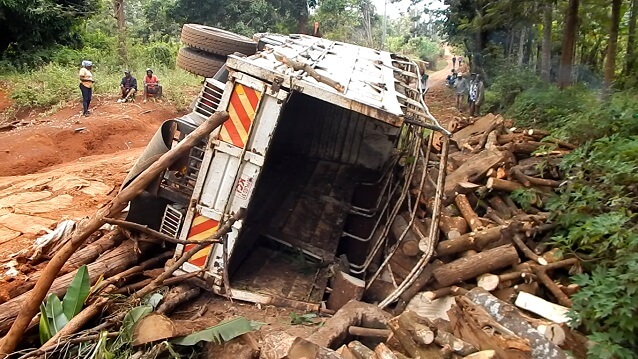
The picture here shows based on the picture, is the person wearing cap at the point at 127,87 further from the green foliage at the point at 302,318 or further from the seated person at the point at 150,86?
the green foliage at the point at 302,318

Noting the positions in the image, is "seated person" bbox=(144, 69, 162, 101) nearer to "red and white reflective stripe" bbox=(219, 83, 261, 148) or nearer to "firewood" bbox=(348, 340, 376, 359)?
"red and white reflective stripe" bbox=(219, 83, 261, 148)

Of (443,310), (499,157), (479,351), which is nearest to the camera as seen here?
(479,351)

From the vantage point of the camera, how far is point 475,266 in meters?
3.81

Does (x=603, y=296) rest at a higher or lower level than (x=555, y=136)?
lower

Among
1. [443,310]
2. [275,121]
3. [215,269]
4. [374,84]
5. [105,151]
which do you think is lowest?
[105,151]

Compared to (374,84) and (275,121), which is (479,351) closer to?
(275,121)

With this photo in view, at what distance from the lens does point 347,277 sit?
4191 mm

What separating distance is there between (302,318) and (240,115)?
5.64ft

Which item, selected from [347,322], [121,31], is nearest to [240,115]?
[347,322]

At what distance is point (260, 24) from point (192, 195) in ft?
53.5

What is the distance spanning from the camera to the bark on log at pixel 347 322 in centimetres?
329

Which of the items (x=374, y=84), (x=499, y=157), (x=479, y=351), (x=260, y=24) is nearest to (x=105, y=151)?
(x=374, y=84)

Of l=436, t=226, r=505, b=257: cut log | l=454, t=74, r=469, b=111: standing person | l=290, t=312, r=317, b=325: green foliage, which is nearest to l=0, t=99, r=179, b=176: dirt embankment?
l=290, t=312, r=317, b=325: green foliage

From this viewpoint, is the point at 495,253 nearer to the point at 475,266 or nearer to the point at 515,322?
the point at 475,266
